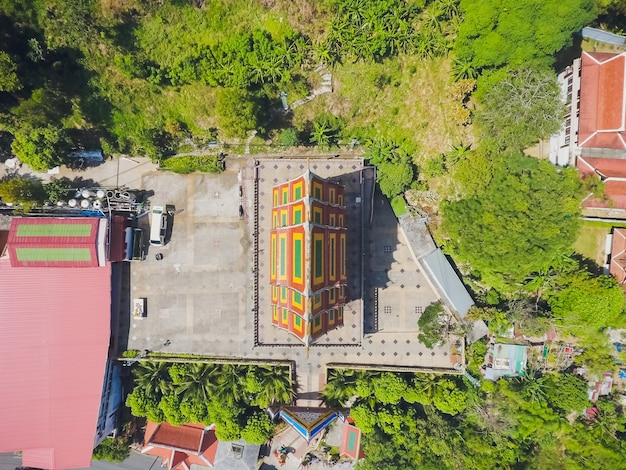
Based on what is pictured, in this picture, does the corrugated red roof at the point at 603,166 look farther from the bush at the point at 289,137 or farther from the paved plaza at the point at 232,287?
the bush at the point at 289,137

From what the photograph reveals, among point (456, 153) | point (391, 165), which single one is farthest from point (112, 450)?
point (456, 153)

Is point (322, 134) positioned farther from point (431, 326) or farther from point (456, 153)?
point (431, 326)

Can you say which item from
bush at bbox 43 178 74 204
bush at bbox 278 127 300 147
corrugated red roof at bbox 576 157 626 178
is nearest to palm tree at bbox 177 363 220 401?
bush at bbox 43 178 74 204

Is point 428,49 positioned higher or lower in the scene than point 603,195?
higher

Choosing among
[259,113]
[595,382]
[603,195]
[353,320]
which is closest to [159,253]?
[259,113]

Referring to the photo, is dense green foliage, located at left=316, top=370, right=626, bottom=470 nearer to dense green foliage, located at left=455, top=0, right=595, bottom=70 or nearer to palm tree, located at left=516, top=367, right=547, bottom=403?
palm tree, located at left=516, top=367, right=547, bottom=403

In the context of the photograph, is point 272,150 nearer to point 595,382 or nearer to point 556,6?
point 556,6

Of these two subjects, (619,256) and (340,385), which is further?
(340,385)
